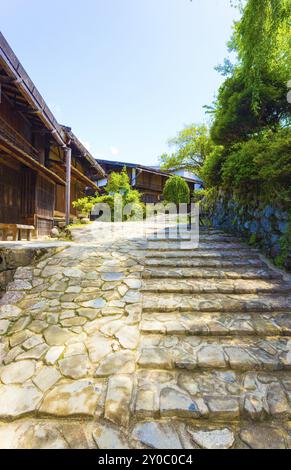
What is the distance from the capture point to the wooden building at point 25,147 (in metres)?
5.30

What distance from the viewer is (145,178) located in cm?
2442

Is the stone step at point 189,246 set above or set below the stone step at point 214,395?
above

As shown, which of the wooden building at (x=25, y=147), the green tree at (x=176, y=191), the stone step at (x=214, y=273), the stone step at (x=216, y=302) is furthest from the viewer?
the green tree at (x=176, y=191)

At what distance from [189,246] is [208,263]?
1.13 metres

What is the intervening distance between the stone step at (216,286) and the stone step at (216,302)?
0.08 meters

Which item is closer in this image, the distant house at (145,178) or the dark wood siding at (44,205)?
the dark wood siding at (44,205)

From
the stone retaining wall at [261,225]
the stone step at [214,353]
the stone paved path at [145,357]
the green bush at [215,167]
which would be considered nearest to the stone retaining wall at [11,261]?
the stone paved path at [145,357]

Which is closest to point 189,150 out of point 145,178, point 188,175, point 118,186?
point 188,175

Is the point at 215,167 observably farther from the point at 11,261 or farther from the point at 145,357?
the point at 11,261

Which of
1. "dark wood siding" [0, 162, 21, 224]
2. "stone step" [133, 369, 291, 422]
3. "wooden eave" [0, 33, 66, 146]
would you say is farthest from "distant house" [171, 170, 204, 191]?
"stone step" [133, 369, 291, 422]

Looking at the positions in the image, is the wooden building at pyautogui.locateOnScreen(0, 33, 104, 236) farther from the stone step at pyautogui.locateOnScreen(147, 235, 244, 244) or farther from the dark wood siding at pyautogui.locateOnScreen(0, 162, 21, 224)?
the stone step at pyautogui.locateOnScreen(147, 235, 244, 244)

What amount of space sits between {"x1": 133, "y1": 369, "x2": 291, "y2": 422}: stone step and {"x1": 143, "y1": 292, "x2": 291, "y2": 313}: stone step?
3.02 ft

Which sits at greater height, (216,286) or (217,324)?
(216,286)

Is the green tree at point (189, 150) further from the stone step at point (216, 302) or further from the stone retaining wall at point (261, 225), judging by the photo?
the stone step at point (216, 302)
